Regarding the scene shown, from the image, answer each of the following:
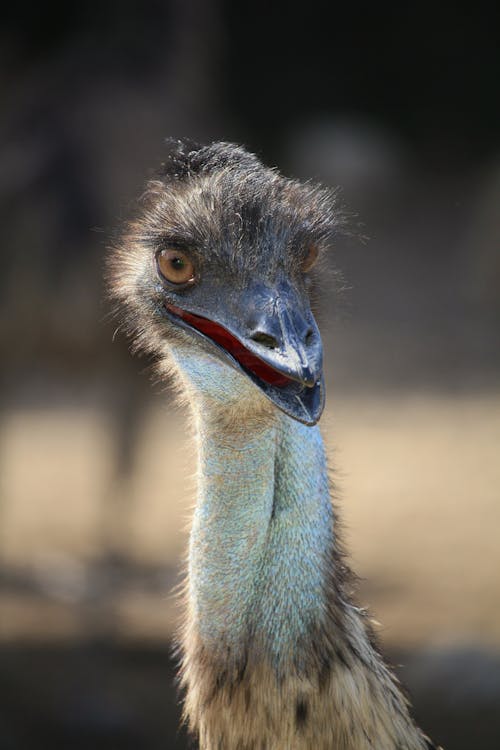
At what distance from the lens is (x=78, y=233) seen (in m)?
4.50

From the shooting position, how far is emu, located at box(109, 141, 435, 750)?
5.91 feet

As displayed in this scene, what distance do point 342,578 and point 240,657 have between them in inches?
7.7

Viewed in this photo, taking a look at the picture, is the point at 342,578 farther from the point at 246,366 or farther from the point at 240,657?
the point at 246,366

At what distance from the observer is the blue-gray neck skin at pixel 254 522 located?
1812 mm

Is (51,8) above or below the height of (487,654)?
above

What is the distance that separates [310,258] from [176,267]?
8.2 inches

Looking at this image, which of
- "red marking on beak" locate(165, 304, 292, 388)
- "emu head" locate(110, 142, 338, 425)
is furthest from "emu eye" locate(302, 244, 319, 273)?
"red marking on beak" locate(165, 304, 292, 388)

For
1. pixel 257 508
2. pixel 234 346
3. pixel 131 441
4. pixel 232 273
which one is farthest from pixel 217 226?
pixel 131 441

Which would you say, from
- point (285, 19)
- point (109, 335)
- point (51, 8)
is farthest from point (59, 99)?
point (285, 19)

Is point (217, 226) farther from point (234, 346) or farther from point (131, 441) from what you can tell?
point (131, 441)

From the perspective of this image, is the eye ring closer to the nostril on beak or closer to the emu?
the emu

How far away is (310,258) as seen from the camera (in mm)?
1911

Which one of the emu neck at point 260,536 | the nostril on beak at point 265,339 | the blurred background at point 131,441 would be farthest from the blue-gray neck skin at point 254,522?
the blurred background at point 131,441

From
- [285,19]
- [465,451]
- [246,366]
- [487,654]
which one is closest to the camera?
[246,366]
